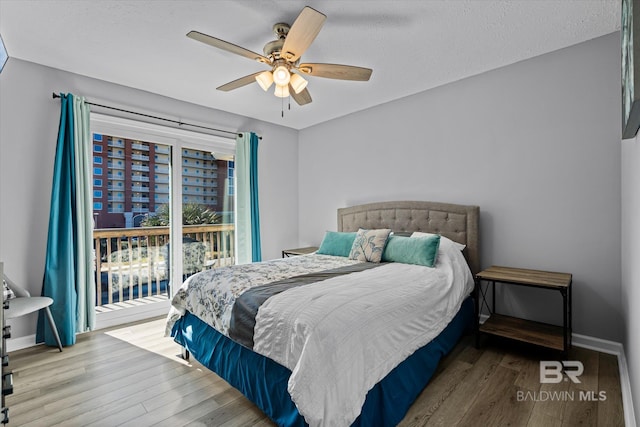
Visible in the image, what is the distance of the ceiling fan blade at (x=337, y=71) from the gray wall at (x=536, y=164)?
1464 mm

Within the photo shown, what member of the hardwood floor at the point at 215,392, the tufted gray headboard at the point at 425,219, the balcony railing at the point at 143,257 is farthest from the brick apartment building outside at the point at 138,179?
the tufted gray headboard at the point at 425,219

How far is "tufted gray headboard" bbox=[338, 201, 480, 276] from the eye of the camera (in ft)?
10.2

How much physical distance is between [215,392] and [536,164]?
3.22 metres

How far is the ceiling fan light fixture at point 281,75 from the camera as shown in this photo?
2.28 meters

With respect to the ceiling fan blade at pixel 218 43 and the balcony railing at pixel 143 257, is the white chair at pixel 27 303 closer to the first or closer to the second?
the balcony railing at pixel 143 257

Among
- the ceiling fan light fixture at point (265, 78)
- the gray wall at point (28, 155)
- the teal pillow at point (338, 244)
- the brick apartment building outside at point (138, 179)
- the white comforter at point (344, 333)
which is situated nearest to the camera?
the white comforter at point (344, 333)

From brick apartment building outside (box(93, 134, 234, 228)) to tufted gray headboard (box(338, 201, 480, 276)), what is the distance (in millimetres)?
1948

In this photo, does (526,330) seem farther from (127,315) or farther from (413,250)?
(127,315)

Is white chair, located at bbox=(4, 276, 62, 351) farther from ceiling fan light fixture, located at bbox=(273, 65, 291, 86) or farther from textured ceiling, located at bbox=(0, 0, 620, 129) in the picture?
ceiling fan light fixture, located at bbox=(273, 65, 291, 86)

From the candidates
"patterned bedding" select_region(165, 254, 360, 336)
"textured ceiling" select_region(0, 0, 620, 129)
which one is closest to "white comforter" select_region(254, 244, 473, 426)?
"patterned bedding" select_region(165, 254, 360, 336)

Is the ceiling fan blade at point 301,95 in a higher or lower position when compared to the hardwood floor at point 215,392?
higher

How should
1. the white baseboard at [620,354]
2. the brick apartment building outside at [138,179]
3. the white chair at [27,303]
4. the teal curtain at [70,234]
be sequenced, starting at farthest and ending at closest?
the brick apartment building outside at [138,179]
the teal curtain at [70,234]
the white chair at [27,303]
the white baseboard at [620,354]

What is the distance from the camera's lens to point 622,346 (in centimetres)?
240

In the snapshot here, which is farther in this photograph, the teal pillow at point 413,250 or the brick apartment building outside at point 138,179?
the brick apartment building outside at point 138,179
